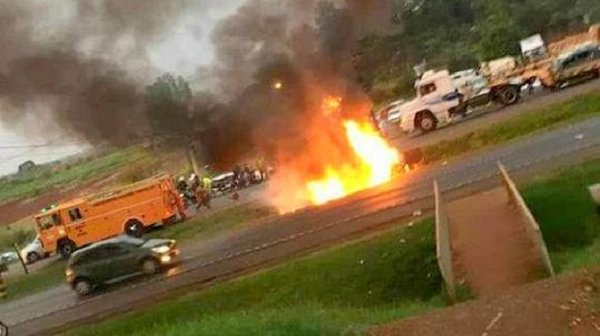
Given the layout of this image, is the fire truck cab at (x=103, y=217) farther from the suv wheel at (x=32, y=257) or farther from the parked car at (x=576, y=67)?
the parked car at (x=576, y=67)

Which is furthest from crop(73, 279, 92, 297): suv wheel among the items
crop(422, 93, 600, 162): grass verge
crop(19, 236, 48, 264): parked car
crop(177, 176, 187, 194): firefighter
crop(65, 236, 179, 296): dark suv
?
crop(177, 176, 187, 194): firefighter

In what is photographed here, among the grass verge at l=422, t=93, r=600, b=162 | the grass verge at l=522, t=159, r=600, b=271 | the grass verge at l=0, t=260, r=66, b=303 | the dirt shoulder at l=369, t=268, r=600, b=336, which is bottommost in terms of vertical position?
the grass verge at l=522, t=159, r=600, b=271

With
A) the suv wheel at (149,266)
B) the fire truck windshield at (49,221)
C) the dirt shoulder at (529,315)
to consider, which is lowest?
the dirt shoulder at (529,315)

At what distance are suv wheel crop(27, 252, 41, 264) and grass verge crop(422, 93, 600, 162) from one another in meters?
19.6

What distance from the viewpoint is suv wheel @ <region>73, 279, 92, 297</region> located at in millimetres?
30375

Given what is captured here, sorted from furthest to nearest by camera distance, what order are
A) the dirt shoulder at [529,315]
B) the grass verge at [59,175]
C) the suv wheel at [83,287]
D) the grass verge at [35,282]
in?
1. the grass verge at [59,175]
2. the grass verge at [35,282]
3. the suv wheel at [83,287]
4. the dirt shoulder at [529,315]

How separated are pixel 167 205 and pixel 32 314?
15.0 m

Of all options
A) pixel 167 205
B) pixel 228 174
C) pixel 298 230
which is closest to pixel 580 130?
pixel 298 230

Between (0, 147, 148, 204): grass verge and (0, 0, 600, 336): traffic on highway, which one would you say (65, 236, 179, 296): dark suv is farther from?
(0, 147, 148, 204): grass verge

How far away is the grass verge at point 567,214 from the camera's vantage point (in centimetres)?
1934

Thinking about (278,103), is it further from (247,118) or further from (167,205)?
(167,205)

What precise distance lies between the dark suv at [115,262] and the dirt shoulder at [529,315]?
58.5 ft

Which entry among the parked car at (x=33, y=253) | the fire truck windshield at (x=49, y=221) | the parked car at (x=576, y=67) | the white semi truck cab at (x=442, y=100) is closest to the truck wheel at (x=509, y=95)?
the white semi truck cab at (x=442, y=100)

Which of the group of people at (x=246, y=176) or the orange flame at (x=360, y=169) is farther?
the group of people at (x=246, y=176)
